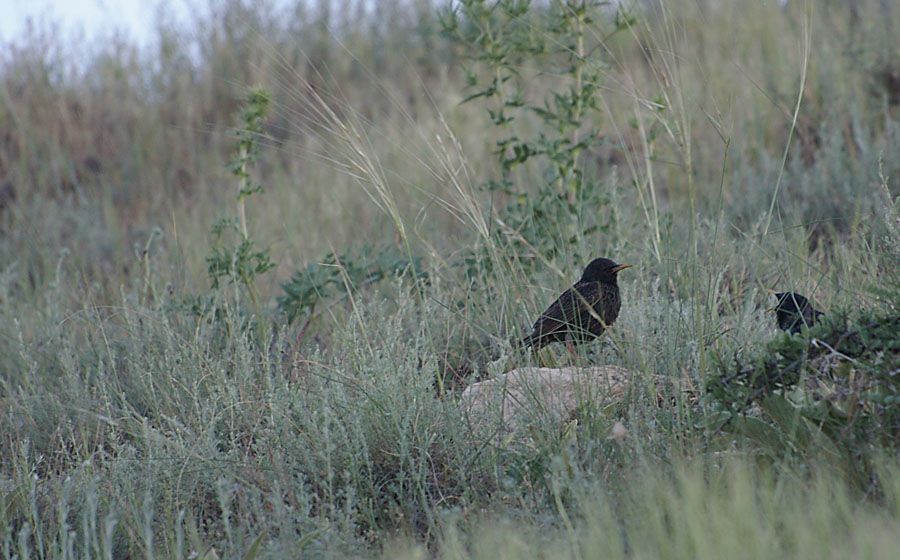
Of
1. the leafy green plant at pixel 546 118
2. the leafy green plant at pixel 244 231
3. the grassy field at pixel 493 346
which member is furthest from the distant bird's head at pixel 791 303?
the leafy green plant at pixel 244 231

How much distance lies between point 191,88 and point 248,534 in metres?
7.60

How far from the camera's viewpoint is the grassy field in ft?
9.23

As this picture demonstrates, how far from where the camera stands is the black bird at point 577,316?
4.04m

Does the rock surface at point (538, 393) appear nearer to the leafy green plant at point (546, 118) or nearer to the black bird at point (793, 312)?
the black bird at point (793, 312)

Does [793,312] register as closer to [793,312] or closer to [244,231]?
[793,312]

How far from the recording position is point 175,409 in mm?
3967

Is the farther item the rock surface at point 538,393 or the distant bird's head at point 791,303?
the distant bird's head at point 791,303

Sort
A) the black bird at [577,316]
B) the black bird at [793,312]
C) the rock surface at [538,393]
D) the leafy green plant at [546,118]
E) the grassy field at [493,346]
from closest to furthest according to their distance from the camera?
the grassy field at [493,346] < the rock surface at [538,393] < the black bird at [793,312] < the black bird at [577,316] < the leafy green plant at [546,118]

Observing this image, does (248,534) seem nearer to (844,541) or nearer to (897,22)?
(844,541)

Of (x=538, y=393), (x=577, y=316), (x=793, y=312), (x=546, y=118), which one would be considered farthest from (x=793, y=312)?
(x=546, y=118)

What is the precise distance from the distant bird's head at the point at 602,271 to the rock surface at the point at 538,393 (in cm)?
70

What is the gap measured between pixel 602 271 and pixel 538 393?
1103 millimetres

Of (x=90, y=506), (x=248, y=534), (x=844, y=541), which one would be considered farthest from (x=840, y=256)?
(x=90, y=506)

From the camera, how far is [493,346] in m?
4.14
